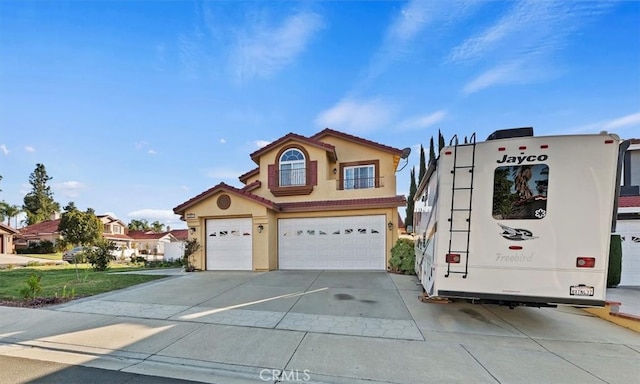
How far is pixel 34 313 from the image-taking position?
605 centimetres

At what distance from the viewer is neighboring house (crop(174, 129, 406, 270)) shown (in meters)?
12.4

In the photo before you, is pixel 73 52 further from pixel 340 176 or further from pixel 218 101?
pixel 340 176

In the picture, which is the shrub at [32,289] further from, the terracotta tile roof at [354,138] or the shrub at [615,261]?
the shrub at [615,261]

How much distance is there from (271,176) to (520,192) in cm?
1141

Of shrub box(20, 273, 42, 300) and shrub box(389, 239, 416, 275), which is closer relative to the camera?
shrub box(20, 273, 42, 300)

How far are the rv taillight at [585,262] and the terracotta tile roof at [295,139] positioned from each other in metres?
10.5

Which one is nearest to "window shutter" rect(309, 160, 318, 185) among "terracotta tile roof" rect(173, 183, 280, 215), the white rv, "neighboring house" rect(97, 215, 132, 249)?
"terracotta tile roof" rect(173, 183, 280, 215)

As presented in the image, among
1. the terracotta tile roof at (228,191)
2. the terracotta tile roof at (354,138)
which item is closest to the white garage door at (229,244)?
the terracotta tile roof at (228,191)

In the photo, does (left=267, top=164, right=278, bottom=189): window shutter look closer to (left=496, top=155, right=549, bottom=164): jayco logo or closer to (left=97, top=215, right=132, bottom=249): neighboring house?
(left=496, top=155, right=549, bottom=164): jayco logo

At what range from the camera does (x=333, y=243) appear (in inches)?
503

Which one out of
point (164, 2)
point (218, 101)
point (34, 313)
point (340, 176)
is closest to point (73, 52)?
point (164, 2)

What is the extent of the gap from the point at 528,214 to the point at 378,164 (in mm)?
9488

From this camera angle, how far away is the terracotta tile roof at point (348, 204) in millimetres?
12383
